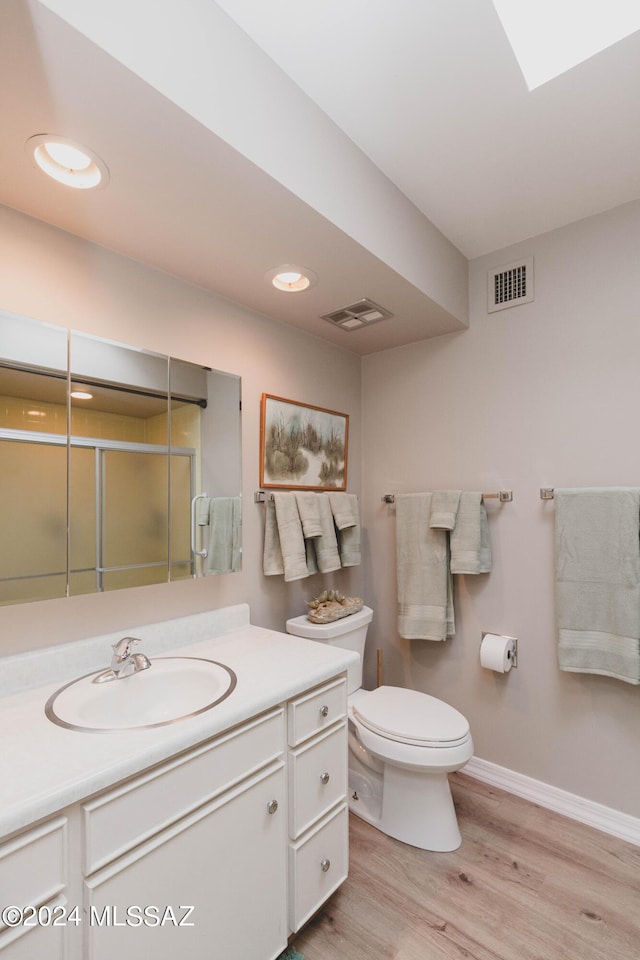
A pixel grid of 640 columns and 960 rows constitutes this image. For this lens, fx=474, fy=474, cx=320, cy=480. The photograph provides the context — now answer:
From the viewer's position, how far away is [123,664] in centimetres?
136

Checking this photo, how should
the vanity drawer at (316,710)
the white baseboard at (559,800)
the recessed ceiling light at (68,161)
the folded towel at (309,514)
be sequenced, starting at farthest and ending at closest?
the folded towel at (309,514)
the white baseboard at (559,800)
the vanity drawer at (316,710)
the recessed ceiling light at (68,161)

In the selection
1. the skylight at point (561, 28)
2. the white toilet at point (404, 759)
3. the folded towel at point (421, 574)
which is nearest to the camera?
the skylight at point (561, 28)

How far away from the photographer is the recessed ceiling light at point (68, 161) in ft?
3.64

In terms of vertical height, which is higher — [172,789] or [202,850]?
[172,789]

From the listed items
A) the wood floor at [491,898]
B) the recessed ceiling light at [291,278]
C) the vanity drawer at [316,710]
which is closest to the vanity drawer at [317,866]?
the wood floor at [491,898]

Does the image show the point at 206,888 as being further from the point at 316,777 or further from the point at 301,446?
the point at 301,446

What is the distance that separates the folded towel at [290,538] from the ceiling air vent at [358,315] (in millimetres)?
841

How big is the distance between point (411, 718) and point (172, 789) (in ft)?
3.50

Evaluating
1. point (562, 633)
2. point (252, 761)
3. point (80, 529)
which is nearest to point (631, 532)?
point (562, 633)

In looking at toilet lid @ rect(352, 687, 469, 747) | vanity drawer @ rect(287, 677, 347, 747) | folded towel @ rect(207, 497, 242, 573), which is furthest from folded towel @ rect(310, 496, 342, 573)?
vanity drawer @ rect(287, 677, 347, 747)

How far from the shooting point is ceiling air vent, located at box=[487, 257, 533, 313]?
6.99 ft

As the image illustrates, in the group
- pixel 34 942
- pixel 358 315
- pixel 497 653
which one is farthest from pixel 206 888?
pixel 358 315

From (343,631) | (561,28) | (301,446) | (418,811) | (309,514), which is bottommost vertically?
(418,811)

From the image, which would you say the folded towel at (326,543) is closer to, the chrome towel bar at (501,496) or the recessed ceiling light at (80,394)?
the chrome towel bar at (501,496)
